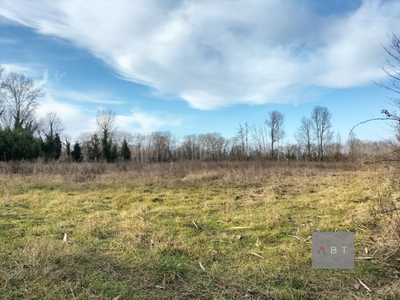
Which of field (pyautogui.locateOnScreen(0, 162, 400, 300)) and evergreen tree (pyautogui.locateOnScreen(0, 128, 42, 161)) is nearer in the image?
field (pyautogui.locateOnScreen(0, 162, 400, 300))

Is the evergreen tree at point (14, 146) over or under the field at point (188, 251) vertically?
over

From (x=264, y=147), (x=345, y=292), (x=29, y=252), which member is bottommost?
(x=345, y=292)

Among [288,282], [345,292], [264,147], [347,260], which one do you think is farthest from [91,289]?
[264,147]

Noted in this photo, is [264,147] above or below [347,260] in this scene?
above

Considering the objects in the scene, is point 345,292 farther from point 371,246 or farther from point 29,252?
point 29,252

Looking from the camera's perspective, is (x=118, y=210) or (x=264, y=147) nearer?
(x=118, y=210)

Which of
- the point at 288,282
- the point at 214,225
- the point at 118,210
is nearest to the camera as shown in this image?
the point at 288,282

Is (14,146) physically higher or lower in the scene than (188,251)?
higher

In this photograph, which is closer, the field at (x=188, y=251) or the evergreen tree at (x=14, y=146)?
the field at (x=188, y=251)

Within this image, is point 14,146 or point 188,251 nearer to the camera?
point 188,251

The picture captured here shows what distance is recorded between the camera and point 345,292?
2.64 metres

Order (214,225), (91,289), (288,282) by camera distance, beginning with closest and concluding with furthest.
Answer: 1. (91,289)
2. (288,282)
3. (214,225)

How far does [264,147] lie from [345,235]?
107ft

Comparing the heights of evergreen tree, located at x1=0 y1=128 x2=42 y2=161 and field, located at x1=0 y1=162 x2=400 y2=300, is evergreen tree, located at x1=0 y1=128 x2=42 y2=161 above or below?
above
